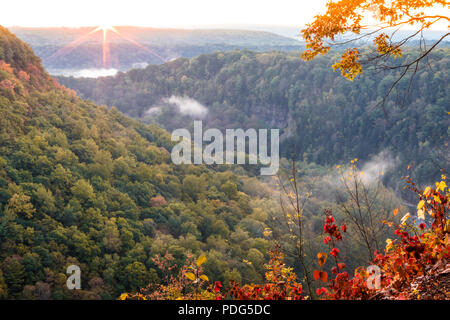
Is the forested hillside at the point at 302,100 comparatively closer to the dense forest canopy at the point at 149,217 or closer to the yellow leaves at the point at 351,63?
the dense forest canopy at the point at 149,217

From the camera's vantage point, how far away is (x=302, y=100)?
132m

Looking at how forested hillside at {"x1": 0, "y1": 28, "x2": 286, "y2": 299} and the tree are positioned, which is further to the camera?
forested hillside at {"x1": 0, "y1": 28, "x2": 286, "y2": 299}

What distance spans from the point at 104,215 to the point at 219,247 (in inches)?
399

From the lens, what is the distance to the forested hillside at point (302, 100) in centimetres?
10362

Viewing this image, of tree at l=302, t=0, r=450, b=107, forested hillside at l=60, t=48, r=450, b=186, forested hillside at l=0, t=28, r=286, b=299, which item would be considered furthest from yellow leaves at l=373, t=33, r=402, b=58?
forested hillside at l=60, t=48, r=450, b=186

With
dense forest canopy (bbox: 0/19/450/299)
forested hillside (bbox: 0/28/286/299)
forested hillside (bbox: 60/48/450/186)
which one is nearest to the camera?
dense forest canopy (bbox: 0/19/450/299)

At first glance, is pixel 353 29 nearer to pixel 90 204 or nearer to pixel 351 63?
pixel 351 63

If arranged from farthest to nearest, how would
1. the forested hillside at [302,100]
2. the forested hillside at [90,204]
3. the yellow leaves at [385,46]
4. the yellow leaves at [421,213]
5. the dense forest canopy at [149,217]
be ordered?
the forested hillside at [302,100], the forested hillside at [90,204], the yellow leaves at [385,46], the dense forest canopy at [149,217], the yellow leaves at [421,213]

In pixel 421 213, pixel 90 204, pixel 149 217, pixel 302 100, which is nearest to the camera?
pixel 421 213

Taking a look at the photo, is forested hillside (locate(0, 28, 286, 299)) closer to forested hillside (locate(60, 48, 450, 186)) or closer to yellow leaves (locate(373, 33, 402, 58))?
yellow leaves (locate(373, 33, 402, 58))

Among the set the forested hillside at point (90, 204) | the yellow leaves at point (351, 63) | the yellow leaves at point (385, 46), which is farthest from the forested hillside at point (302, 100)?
the yellow leaves at point (351, 63)

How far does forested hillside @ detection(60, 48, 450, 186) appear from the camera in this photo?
340 feet

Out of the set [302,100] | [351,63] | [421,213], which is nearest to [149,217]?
[351,63]
